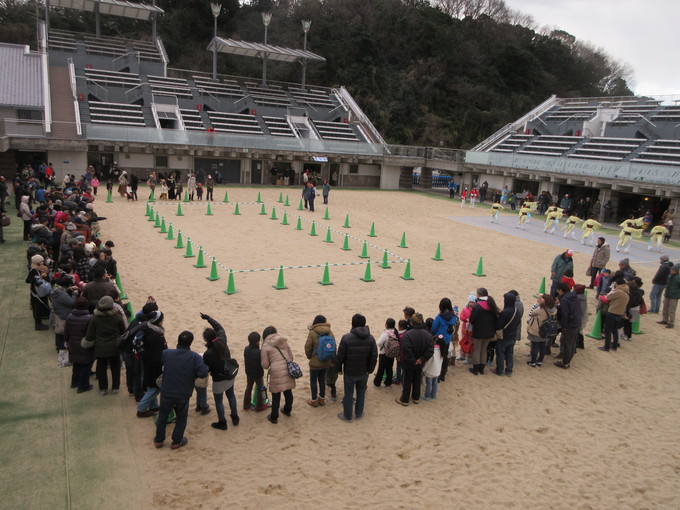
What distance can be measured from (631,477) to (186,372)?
20.1ft

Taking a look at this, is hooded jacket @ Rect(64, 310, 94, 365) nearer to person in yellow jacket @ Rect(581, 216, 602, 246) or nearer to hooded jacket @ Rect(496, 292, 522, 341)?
hooded jacket @ Rect(496, 292, 522, 341)

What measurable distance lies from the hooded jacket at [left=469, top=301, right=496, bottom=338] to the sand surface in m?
0.90

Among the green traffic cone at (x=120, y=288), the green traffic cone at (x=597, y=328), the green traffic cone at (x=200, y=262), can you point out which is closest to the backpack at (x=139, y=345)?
the green traffic cone at (x=120, y=288)

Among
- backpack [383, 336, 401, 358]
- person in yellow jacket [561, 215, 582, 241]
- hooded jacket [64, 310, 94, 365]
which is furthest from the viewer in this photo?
person in yellow jacket [561, 215, 582, 241]

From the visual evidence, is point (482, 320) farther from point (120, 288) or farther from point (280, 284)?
point (120, 288)

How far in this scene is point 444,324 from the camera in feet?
27.6

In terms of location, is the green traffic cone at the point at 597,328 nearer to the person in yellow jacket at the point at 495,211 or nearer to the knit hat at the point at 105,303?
the knit hat at the point at 105,303

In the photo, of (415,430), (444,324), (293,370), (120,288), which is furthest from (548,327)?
(120,288)

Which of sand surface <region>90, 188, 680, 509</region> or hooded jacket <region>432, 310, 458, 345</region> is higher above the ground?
hooded jacket <region>432, 310, 458, 345</region>

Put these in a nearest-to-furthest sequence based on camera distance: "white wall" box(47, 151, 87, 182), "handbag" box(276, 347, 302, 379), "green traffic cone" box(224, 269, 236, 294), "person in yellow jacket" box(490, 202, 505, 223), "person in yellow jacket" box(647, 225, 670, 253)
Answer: "handbag" box(276, 347, 302, 379) → "green traffic cone" box(224, 269, 236, 294) → "person in yellow jacket" box(647, 225, 670, 253) → "person in yellow jacket" box(490, 202, 505, 223) → "white wall" box(47, 151, 87, 182)

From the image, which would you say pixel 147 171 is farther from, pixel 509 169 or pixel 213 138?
pixel 509 169

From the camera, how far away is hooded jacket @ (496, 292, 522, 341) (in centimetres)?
897

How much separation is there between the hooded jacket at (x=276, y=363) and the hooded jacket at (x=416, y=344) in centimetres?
181

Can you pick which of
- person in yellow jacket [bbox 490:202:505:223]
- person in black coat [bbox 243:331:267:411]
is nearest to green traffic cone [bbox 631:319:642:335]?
person in black coat [bbox 243:331:267:411]
